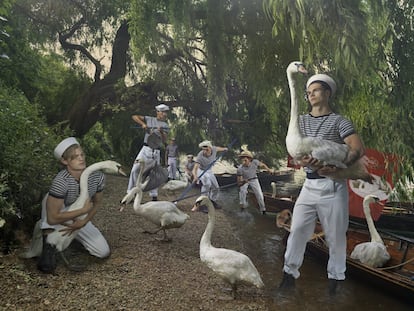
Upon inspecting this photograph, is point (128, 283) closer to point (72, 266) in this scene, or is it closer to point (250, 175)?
point (72, 266)

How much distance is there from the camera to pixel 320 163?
3.98 meters

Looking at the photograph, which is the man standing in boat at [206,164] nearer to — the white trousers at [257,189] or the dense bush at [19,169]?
the white trousers at [257,189]

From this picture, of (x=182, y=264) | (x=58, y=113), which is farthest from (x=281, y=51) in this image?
(x=58, y=113)

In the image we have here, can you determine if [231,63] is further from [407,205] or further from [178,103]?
[407,205]

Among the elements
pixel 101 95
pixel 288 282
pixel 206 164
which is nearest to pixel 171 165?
pixel 206 164

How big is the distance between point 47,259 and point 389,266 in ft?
14.2

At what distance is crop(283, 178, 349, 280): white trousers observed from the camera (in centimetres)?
407

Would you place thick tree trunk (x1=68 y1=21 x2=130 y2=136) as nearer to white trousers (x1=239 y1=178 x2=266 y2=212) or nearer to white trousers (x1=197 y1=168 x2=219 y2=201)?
white trousers (x1=197 y1=168 x2=219 y2=201)

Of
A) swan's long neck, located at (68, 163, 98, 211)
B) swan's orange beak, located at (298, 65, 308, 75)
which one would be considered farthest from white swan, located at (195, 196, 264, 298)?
swan's orange beak, located at (298, 65, 308, 75)

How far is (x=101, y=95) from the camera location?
9586 mm

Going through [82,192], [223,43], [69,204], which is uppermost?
[223,43]

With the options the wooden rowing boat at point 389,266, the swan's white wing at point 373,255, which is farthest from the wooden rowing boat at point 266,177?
the swan's white wing at point 373,255

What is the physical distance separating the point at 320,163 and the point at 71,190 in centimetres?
268

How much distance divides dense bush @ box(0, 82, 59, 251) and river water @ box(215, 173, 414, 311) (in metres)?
3.05
